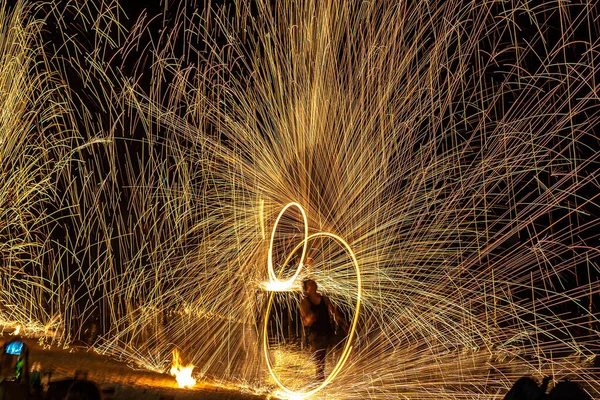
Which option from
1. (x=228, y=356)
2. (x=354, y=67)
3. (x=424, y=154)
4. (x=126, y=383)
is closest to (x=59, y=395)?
(x=126, y=383)

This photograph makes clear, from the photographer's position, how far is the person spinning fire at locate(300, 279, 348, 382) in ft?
28.4

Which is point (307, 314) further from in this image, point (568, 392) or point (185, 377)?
point (568, 392)

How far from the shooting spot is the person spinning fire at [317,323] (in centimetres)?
866

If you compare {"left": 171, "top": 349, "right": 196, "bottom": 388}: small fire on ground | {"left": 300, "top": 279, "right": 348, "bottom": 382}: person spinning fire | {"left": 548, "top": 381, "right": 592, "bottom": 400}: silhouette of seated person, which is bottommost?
{"left": 548, "top": 381, "right": 592, "bottom": 400}: silhouette of seated person

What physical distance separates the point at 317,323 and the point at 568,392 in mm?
4753

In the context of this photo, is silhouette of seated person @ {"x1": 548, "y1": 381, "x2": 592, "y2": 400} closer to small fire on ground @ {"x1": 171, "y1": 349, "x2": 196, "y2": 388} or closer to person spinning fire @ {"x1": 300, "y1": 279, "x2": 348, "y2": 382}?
person spinning fire @ {"x1": 300, "y1": 279, "x2": 348, "y2": 382}

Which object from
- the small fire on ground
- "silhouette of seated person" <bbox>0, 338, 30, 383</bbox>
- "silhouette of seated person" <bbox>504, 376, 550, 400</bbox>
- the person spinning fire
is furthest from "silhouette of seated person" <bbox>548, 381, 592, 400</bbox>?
the small fire on ground

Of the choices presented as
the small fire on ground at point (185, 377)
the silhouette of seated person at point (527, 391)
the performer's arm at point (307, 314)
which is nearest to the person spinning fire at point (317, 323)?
the performer's arm at point (307, 314)

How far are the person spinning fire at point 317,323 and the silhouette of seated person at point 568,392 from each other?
181 inches

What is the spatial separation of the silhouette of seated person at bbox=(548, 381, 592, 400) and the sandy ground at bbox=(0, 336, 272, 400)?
4.20 meters

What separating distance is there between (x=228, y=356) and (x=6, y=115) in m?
4.88

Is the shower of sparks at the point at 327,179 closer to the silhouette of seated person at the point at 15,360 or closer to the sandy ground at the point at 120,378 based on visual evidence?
the sandy ground at the point at 120,378

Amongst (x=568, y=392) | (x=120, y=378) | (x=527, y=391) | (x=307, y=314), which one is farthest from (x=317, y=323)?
(x=568, y=392)

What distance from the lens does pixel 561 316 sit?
51.0 ft
